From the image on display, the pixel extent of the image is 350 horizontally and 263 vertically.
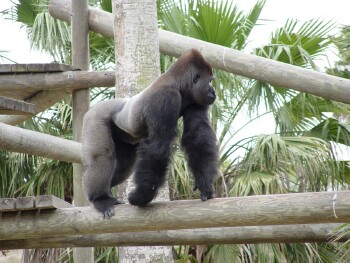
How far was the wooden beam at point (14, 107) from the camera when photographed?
4.21 metres

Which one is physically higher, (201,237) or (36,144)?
(36,144)

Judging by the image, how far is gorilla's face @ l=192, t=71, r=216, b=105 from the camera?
161 inches

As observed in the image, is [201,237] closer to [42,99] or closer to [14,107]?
[14,107]

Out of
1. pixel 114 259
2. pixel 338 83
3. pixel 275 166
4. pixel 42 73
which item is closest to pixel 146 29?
pixel 42 73

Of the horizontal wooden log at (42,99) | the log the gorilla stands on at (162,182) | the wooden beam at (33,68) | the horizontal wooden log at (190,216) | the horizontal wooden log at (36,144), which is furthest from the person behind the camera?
the horizontal wooden log at (42,99)

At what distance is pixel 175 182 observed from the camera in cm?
688

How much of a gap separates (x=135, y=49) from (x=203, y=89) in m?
1.32

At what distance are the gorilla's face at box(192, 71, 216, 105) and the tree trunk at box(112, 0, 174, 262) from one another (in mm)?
1109

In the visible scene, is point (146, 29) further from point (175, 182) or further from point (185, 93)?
point (175, 182)

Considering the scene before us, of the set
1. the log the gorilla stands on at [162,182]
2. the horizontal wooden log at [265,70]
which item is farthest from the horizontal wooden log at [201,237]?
the horizontal wooden log at [265,70]

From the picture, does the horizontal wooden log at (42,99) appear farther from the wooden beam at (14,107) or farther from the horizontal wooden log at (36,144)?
the wooden beam at (14,107)

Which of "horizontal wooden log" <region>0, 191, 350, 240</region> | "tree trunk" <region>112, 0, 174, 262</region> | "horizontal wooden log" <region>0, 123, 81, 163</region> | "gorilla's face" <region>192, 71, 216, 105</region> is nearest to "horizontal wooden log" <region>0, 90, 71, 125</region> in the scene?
"horizontal wooden log" <region>0, 123, 81, 163</region>

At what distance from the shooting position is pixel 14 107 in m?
4.29

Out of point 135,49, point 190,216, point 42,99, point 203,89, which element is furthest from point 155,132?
point 42,99
